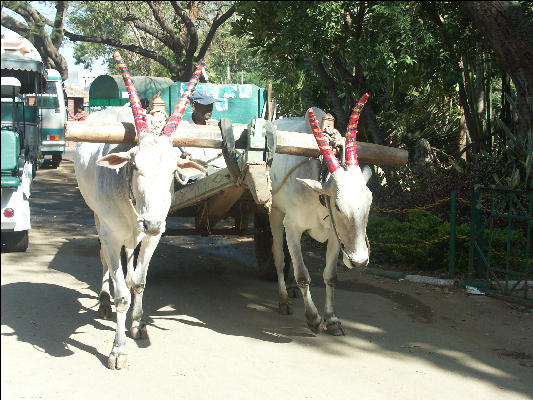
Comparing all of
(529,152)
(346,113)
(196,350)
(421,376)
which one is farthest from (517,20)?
(196,350)

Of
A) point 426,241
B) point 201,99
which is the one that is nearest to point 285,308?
point 201,99

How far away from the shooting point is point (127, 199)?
4.44 metres

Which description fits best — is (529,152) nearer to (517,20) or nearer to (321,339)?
(517,20)

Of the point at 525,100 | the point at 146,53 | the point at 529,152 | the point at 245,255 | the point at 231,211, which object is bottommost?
the point at 245,255

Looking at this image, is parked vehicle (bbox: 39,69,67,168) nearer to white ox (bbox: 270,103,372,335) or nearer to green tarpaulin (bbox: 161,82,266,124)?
green tarpaulin (bbox: 161,82,266,124)

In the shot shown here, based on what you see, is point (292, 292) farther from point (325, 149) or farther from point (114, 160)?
point (114, 160)

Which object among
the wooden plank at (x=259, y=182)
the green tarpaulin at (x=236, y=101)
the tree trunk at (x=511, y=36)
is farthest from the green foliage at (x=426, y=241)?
the wooden plank at (x=259, y=182)

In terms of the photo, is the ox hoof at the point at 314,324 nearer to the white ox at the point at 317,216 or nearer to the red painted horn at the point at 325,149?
the white ox at the point at 317,216

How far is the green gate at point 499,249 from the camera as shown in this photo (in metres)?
6.55

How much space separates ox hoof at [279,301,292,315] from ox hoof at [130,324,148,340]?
54.1 inches

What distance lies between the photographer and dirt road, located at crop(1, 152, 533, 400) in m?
4.07

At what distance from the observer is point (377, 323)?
5.71 meters

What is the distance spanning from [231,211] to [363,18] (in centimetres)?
285

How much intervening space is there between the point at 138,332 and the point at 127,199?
1.12 m
